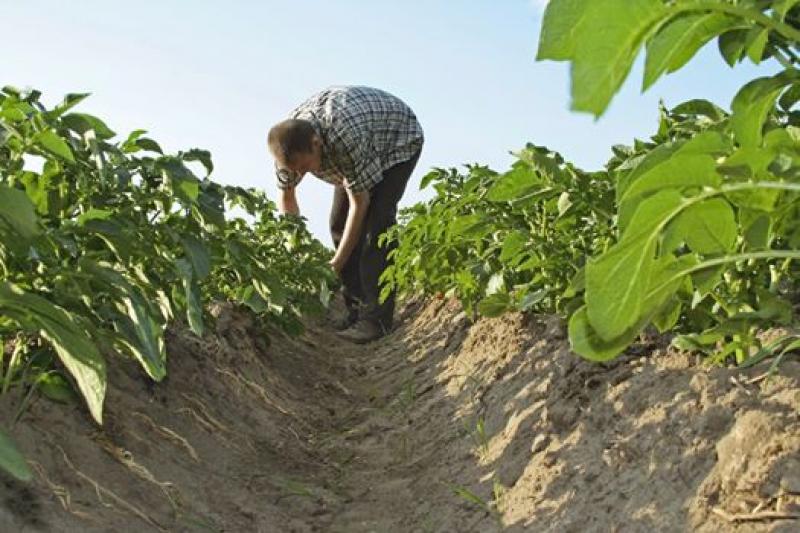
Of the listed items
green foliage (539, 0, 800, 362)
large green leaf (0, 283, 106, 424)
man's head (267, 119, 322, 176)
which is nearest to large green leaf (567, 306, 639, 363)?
green foliage (539, 0, 800, 362)

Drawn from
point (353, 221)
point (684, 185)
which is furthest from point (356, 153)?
point (684, 185)

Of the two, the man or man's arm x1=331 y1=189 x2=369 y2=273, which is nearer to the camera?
the man

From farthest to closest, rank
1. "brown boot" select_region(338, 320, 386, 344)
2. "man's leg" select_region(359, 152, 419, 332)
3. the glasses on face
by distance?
"brown boot" select_region(338, 320, 386, 344), "man's leg" select_region(359, 152, 419, 332), the glasses on face

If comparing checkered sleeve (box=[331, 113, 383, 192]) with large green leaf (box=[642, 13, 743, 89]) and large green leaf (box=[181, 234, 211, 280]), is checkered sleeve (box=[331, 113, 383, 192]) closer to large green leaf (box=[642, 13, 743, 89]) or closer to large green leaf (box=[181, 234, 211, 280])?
large green leaf (box=[181, 234, 211, 280])

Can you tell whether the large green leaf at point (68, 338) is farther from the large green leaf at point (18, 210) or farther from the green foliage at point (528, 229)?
the green foliage at point (528, 229)

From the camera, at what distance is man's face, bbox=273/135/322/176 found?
16.5 feet

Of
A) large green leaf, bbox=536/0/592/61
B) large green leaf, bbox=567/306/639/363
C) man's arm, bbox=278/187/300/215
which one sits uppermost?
man's arm, bbox=278/187/300/215

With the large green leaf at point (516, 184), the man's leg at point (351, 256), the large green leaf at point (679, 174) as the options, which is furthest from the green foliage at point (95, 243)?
→ the man's leg at point (351, 256)

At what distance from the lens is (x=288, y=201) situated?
5637mm

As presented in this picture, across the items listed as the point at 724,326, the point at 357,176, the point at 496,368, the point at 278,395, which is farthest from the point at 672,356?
the point at 357,176

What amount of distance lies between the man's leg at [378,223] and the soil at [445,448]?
5.96 ft

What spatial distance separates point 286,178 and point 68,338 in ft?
13.7

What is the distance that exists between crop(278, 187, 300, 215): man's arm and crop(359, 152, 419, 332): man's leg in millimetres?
505

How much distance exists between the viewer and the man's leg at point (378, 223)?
5.49m
